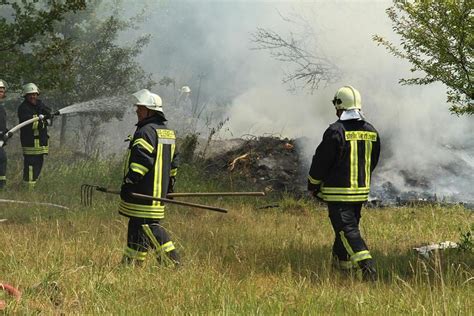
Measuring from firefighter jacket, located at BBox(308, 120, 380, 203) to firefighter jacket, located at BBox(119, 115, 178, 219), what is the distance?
1291 millimetres

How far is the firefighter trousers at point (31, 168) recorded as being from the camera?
9.42 m

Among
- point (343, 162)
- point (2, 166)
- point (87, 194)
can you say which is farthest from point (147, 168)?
point (2, 166)

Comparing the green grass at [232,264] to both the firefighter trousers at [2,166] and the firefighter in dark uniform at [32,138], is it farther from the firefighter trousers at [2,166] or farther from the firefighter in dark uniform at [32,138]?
the firefighter in dark uniform at [32,138]

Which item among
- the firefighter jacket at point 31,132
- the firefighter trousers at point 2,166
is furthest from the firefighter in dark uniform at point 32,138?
the firefighter trousers at point 2,166

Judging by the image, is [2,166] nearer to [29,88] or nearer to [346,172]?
[29,88]

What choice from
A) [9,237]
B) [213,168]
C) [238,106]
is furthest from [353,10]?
[9,237]

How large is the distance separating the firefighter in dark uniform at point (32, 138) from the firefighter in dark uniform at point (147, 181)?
5156 millimetres

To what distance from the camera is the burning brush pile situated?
1028cm

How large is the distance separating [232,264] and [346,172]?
125cm

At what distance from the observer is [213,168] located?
11.0 meters

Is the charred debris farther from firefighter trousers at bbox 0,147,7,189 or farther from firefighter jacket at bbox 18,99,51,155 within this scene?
firefighter trousers at bbox 0,147,7,189

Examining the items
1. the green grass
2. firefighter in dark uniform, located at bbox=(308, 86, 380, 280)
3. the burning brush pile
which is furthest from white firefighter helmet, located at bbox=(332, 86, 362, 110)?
the burning brush pile

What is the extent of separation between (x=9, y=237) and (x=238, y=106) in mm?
14208

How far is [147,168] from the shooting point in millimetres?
4691
